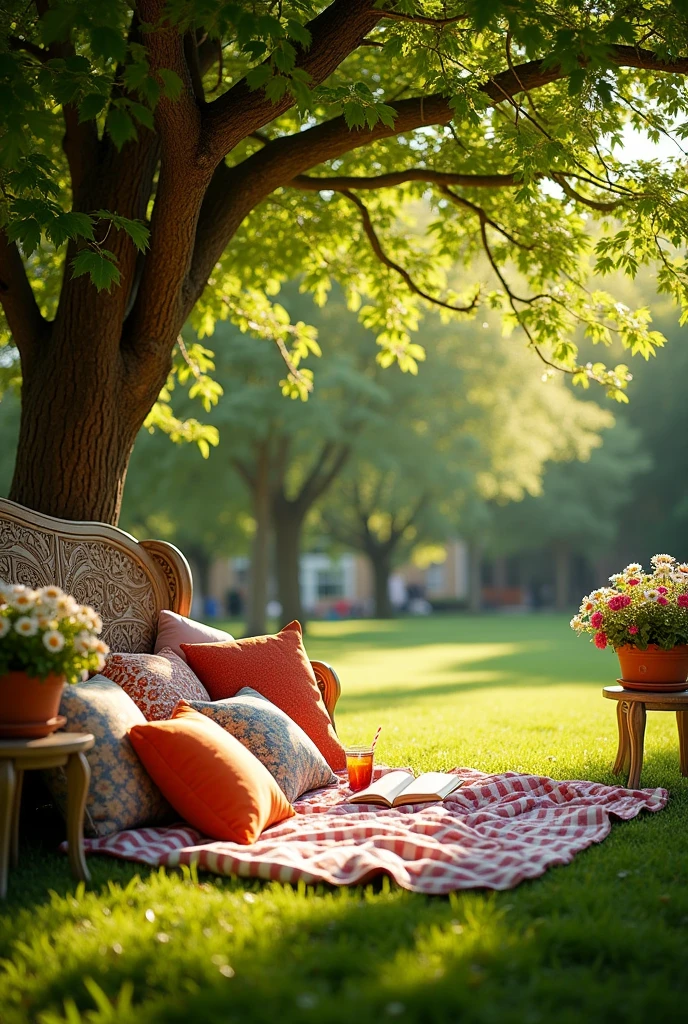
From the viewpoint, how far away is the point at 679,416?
37.7 meters

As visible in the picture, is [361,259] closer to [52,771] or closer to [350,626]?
[52,771]

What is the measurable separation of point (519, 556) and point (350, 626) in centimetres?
1791

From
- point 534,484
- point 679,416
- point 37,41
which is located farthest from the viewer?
point 679,416

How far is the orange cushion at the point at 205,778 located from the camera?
13.6 feet

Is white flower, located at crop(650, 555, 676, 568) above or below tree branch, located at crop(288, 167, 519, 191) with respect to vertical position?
below

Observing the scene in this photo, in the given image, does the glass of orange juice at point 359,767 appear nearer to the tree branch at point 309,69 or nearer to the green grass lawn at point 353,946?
the green grass lawn at point 353,946

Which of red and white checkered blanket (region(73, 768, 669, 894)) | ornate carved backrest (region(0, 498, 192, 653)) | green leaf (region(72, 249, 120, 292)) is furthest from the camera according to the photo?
ornate carved backrest (region(0, 498, 192, 653))

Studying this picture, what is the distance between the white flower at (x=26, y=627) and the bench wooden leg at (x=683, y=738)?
3839 mm

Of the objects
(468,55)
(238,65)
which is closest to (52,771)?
(468,55)

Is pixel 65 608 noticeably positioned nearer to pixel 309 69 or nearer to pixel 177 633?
pixel 177 633

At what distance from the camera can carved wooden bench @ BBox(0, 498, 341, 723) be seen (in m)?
4.95

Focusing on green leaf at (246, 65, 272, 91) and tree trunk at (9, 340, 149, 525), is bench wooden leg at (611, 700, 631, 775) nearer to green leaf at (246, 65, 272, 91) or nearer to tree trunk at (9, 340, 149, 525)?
tree trunk at (9, 340, 149, 525)

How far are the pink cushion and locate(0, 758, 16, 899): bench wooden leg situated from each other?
176 cm

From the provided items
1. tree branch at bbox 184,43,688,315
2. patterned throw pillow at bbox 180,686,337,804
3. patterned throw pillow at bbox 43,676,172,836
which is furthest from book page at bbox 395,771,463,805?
tree branch at bbox 184,43,688,315
